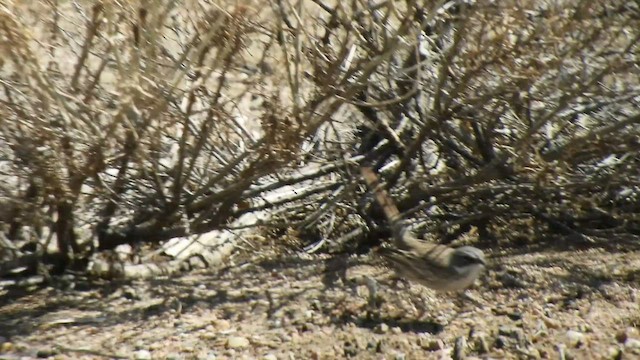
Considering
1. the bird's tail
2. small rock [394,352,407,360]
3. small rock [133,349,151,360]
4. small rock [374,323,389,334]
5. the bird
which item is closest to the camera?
small rock [133,349,151,360]

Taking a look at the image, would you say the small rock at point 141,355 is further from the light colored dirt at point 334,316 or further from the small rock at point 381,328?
the small rock at point 381,328

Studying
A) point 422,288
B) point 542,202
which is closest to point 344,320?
point 422,288

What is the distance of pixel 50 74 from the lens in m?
5.21

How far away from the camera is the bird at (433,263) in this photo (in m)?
5.80

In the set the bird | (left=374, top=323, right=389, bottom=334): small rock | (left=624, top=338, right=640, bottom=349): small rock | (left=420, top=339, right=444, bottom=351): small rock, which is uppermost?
the bird

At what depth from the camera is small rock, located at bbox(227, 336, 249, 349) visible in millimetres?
5383

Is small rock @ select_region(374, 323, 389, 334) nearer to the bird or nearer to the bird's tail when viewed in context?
the bird

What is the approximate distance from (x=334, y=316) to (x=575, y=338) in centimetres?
134

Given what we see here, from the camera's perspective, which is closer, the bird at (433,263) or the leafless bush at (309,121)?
the leafless bush at (309,121)

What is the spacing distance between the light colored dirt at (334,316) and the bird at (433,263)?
0.58 feet

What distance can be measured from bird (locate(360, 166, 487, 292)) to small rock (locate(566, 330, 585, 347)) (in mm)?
621

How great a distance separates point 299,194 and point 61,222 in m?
1.76

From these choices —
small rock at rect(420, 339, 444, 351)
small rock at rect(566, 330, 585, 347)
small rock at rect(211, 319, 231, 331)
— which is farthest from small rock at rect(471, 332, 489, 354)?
small rock at rect(211, 319, 231, 331)

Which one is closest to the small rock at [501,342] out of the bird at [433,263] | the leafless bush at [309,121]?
the bird at [433,263]
